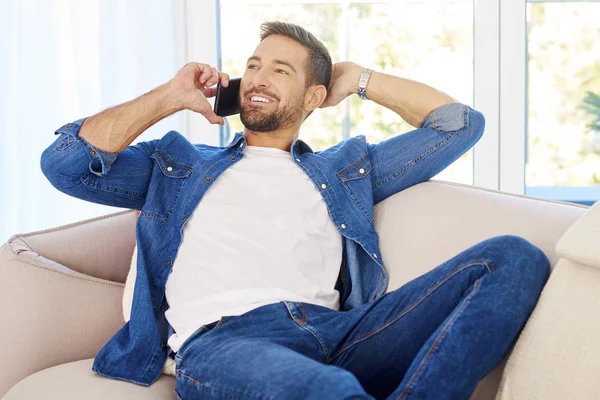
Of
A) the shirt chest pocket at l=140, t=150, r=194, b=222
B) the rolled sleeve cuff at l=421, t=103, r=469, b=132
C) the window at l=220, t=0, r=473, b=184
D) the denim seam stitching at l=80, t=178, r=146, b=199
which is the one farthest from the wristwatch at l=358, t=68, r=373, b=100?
the window at l=220, t=0, r=473, b=184

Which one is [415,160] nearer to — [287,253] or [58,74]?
[287,253]

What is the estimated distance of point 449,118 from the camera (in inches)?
86.4

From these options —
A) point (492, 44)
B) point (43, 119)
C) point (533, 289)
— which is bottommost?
point (533, 289)

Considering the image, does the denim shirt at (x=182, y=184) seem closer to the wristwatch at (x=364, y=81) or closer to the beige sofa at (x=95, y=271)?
the beige sofa at (x=95, y=271)

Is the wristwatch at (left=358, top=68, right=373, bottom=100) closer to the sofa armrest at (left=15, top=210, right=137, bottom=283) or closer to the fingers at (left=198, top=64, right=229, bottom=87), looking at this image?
the fingers at (left=198, top=64, right=229, bottom=87)

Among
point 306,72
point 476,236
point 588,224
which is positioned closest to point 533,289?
point 588,224

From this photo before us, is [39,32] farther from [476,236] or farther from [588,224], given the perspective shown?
[588,224]

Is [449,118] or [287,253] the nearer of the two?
[287,253]

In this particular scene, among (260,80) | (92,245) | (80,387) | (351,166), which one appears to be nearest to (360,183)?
(351,166)

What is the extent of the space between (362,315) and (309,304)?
14 centimetres

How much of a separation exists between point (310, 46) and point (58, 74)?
3.78 ft

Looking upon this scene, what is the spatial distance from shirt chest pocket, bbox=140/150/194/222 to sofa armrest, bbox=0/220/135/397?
0.25 meters

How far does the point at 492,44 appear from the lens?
12.0ft

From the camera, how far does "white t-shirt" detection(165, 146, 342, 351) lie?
186 centimetres
